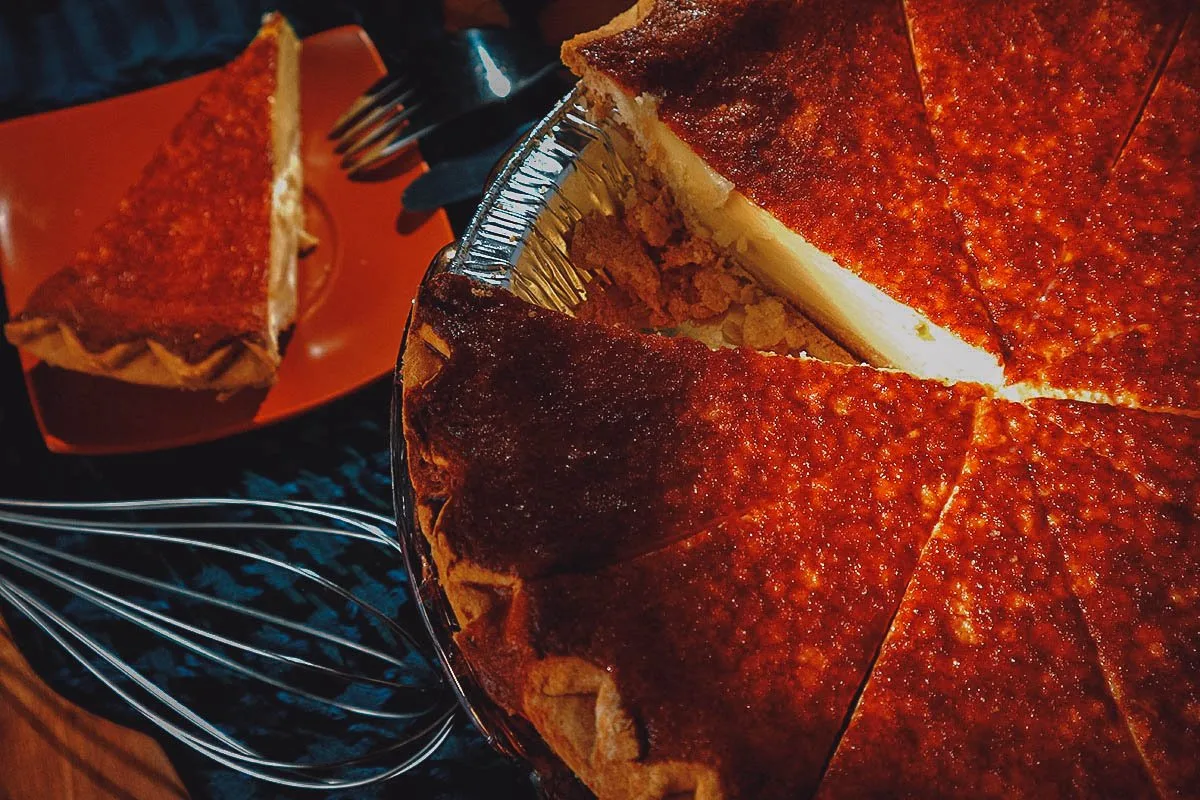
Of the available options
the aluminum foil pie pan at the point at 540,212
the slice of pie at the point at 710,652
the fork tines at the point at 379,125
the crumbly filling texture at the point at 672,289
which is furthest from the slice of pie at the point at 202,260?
the slice of pie at the point at 710,652

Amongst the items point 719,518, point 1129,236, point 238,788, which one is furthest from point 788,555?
point 238,788

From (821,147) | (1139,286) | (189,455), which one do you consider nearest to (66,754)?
(189,455)

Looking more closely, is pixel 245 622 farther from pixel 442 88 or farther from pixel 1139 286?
pixel 1139 286

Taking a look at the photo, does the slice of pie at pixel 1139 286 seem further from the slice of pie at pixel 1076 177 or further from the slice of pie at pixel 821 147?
the slice of pie at pixel 821 147

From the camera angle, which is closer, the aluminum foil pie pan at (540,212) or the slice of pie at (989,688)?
the slice of pie at (989,688)

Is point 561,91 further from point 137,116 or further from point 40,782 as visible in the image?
point 40,782

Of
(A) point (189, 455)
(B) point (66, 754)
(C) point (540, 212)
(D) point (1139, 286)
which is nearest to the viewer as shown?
(D) point (1139, 286)
